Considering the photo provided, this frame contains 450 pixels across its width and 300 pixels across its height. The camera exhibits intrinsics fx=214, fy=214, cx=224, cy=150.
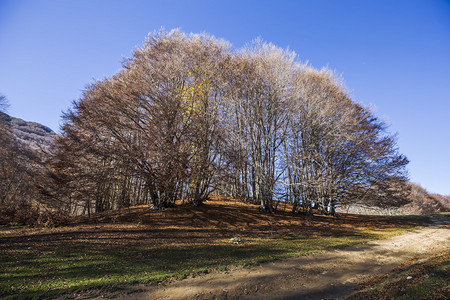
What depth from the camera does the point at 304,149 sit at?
59.5 feet

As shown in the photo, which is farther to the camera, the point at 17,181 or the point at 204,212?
the point at 17,181

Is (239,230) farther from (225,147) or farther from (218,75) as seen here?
(218,75)

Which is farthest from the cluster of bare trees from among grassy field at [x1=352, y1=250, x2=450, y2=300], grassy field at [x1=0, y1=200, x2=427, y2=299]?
grassy field at [x1=352, y1=250, x2=450, y2=300]

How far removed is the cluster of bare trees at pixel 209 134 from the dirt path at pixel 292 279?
7.33 meters

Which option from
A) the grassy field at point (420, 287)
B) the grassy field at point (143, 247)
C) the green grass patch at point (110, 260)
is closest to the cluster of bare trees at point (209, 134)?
the grassy field at point (143, 247)

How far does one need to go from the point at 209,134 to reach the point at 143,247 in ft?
29.0

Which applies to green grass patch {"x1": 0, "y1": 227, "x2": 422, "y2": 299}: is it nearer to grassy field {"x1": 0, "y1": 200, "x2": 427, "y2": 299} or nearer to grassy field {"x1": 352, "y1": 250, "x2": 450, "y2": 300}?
grassy field {"x1": 0, "y1": 200, "x2": 427, "y2": 299}

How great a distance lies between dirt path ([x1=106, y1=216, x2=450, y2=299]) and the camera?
548 centimetres

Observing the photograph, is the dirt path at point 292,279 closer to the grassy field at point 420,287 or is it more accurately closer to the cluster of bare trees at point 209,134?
the grassy field at point 420,287

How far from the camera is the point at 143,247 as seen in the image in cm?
895

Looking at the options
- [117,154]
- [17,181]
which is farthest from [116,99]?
[17,181]

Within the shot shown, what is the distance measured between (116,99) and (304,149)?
48.8ft

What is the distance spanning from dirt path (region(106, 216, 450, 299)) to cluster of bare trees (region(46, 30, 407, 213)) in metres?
7.33

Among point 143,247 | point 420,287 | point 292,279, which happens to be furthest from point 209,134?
point 420,287
